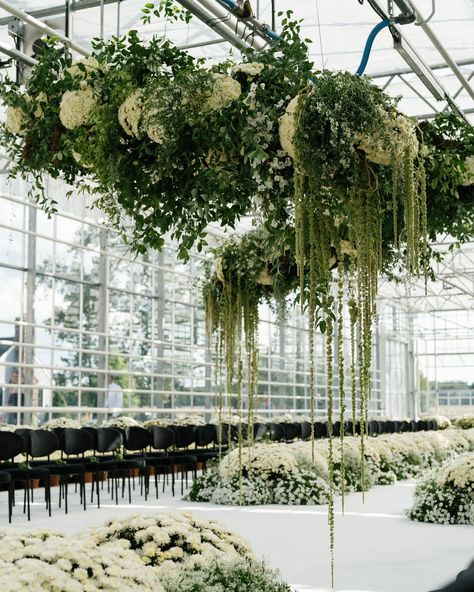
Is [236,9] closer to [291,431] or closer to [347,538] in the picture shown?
[347,538]

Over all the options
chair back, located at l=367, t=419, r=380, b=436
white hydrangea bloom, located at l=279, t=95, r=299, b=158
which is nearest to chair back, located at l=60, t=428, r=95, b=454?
white hydrangea bloom, located at l=279, t=95, r=299, b=158

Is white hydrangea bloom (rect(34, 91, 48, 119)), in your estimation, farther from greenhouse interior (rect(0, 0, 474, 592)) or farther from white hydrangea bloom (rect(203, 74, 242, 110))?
white hydrangea bloom (rect(203, 74, 242, 110))

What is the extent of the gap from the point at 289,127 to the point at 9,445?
18.6 feet

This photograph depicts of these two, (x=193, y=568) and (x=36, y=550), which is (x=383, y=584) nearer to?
(x=193, y=568)

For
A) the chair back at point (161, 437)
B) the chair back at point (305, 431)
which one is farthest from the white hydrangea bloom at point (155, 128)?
the chair back at point (305, 431)

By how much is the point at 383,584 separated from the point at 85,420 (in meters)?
10.5

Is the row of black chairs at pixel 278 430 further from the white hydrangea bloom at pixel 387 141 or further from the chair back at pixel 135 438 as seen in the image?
the white hydrangea bloom at pixel 387 141

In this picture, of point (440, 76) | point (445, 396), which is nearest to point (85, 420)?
point (440, 76)

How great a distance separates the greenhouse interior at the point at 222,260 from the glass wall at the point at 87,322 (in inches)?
2.0

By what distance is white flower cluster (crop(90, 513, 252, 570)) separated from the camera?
351 centimetres

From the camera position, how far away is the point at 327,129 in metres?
3.25

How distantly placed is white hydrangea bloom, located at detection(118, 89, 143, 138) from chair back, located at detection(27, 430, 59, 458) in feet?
18.7

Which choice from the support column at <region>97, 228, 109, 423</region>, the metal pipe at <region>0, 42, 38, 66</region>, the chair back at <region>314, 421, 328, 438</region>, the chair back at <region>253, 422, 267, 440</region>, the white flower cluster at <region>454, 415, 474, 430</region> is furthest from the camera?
the white flower cluster at <region>454, 415, 474, 430</region>

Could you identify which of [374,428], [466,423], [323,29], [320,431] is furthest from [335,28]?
[466,423]
